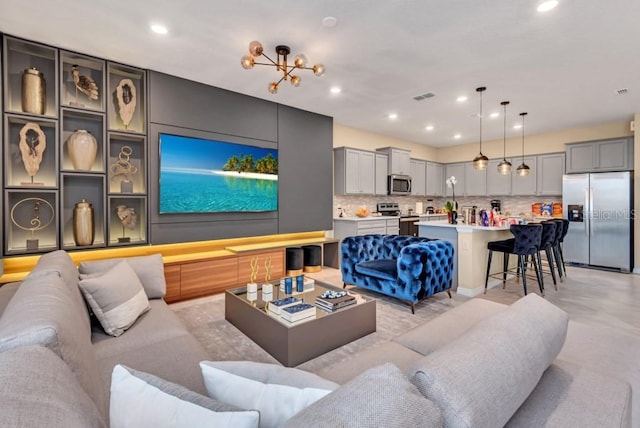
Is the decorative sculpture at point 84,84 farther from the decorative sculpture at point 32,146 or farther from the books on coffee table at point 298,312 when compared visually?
the books on coffee table at point 298,312

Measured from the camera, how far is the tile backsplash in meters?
6.62

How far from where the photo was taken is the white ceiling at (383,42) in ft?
8.48

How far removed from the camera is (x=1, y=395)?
562mm

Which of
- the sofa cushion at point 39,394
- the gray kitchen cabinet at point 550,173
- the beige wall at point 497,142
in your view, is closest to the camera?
the sofa cushion at point 39,394

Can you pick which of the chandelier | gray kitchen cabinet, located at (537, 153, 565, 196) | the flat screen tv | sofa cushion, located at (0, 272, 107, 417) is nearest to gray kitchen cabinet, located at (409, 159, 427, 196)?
gray kitchen cabinet, located at (537, 153, 565, 196)

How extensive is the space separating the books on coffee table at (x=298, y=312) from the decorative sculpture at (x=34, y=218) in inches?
114

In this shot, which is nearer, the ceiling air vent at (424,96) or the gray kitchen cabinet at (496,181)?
the ceiling air vent at (424,96)

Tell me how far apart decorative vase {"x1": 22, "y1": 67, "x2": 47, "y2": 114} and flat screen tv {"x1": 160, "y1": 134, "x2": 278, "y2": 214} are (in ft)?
3.88

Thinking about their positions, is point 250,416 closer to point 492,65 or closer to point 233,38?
point 233,38

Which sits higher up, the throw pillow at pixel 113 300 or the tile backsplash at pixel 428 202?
the tile backsplash at pixel 428 202

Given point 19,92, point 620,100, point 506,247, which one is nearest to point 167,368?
point 19,92

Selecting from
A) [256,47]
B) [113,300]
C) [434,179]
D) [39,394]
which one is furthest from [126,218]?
[434,179]

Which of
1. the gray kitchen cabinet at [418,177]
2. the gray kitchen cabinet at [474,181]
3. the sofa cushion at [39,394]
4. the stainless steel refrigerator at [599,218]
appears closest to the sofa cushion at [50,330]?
the sofa cushion at [39,394]

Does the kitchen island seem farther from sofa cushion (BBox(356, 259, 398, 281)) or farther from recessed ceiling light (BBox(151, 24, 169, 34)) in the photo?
recessed ceiling light (BBox(151, 24, 169, 34))
